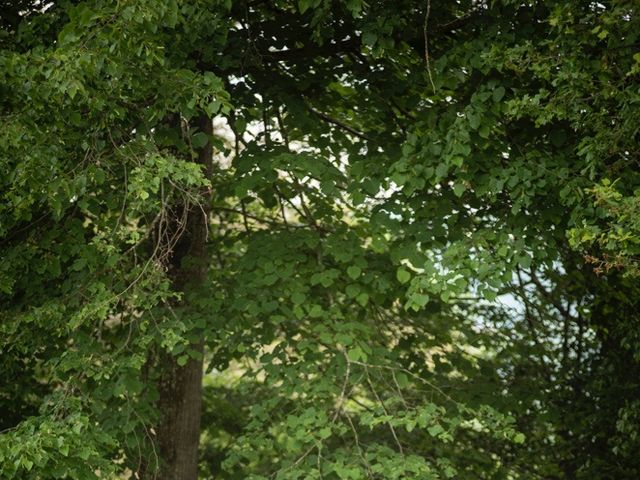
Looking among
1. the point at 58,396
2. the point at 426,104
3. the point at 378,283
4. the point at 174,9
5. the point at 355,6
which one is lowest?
the point at 58,396

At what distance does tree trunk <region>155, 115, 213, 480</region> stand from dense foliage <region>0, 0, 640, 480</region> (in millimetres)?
26

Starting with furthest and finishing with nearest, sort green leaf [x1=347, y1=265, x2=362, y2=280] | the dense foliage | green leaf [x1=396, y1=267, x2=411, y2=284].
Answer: green leaf [x1=347, y1=265, x2=362, y2=280], green leaf [x1=396, y1=267, x2=411, y2=284], the dense foliage

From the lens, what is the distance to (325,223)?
7.50 meters

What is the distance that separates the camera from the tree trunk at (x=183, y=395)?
7535 mm

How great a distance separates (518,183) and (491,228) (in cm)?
47

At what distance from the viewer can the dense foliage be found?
518 centimetres

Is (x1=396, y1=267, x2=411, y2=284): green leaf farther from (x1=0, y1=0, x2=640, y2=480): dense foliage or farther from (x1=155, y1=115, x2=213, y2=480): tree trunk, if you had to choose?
(x1=155, y1=115, x2=213, y2=480): tree trunk

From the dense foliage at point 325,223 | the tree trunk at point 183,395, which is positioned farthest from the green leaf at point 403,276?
the tree trunk at point 183,395

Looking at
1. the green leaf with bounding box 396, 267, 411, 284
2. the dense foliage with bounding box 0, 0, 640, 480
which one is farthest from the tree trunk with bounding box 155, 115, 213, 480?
the green leaf with bounding box 396, 267, 411, 284

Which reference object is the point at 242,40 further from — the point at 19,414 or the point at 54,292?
the point at 19,414

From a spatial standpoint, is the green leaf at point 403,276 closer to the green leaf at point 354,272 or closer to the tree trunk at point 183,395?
the green leaf at point 354,272

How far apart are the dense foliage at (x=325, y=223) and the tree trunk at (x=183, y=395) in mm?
26

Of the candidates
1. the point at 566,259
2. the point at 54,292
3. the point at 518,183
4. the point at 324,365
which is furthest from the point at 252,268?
the point at 566,259

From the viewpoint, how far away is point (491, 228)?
6094 millimetres
